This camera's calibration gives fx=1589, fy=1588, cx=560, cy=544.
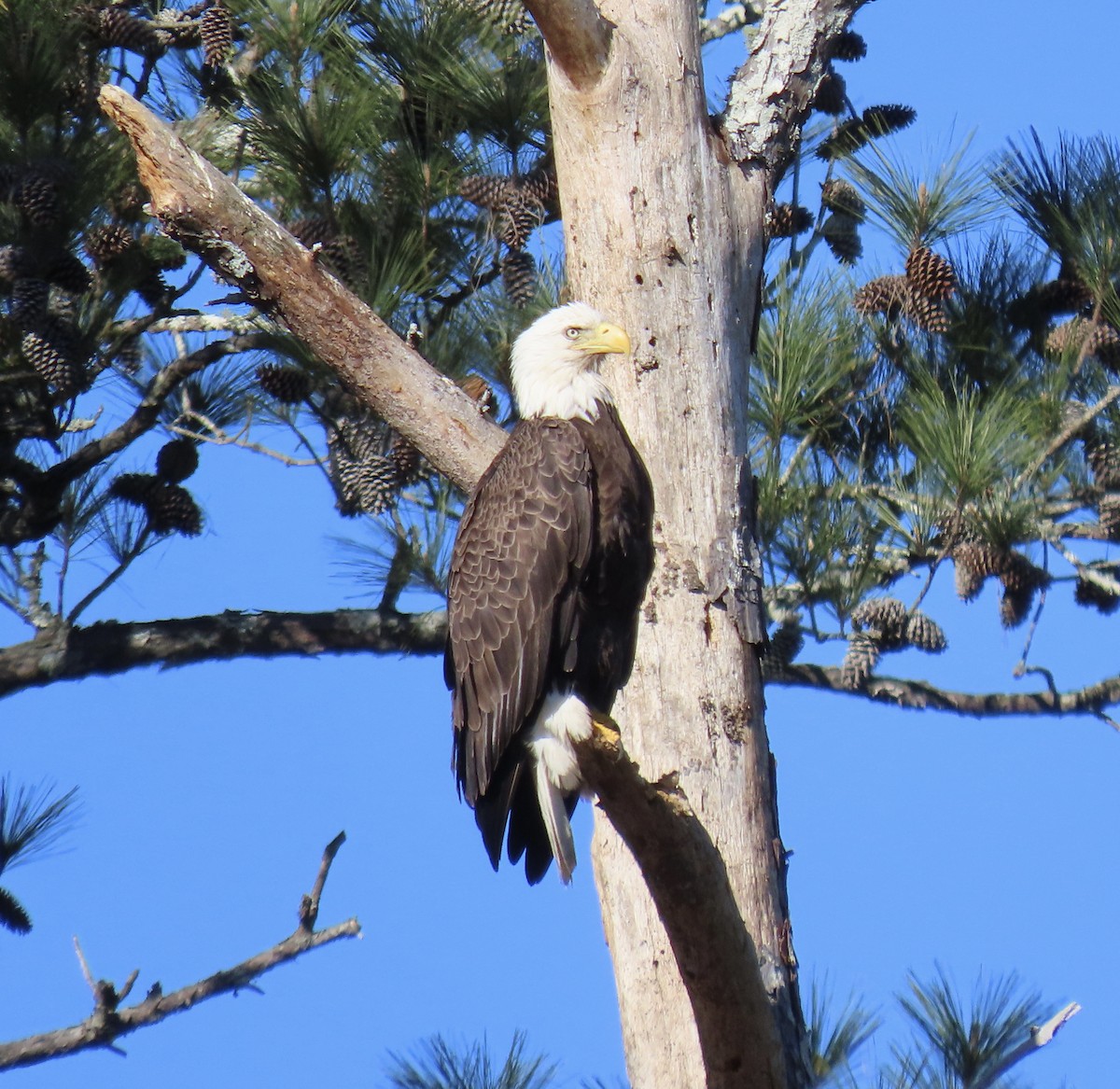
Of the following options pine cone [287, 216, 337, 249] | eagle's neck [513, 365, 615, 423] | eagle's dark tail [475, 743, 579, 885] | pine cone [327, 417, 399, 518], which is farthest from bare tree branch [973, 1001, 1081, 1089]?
pine cone [287, 216, 337, 249]

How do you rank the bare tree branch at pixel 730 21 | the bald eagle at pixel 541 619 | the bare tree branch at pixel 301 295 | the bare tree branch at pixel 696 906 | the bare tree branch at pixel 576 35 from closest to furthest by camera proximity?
the bare tree branch at pixel 696 906 < the bald eagle at pixel 541 619 < the bare tree branch at pixel 301 295 < the bare tree branch at pixel 576 35 < the bare tree branch at pixel 730 21

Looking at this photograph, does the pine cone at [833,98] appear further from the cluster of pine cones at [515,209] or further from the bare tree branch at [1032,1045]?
the bare tree branch at [1032,1045]

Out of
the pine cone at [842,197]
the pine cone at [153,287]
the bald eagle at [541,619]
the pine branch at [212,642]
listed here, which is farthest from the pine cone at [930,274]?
the pine cone at [153,287]

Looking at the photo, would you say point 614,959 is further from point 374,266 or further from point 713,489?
point 374,266

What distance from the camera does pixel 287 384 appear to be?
14.2 feet

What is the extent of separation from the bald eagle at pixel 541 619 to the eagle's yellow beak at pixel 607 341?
0.66ft

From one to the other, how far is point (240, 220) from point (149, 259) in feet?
4.06

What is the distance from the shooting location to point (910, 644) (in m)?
4.31

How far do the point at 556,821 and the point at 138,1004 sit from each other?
1.01 metres

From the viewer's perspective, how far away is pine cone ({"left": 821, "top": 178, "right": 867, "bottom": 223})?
14.9 feet

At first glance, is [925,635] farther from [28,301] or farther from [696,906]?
[28,301]

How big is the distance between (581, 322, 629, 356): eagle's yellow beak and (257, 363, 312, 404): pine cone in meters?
1.21

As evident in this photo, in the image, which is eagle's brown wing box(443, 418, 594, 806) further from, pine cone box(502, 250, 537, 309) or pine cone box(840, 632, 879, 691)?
pine cone box(840, 632, 879, 691)

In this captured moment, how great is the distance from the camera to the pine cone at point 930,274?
4.25 m
